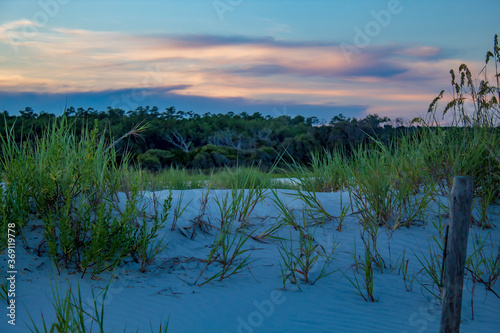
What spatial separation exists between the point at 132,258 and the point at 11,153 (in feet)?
5.31

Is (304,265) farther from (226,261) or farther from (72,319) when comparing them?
(72,319)

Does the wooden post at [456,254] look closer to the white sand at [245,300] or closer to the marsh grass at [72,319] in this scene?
the white sand at [245,300]

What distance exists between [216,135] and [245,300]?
20.9m

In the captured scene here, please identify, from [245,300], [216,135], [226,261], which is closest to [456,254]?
[245,300]

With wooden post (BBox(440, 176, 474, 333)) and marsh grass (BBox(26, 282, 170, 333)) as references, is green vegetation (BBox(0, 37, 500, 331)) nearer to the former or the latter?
marsh grass (BBox(26, 282, 170, 333))

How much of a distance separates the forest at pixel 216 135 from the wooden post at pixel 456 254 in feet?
38.4

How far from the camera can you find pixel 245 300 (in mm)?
3559

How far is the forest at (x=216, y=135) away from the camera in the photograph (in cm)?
1811

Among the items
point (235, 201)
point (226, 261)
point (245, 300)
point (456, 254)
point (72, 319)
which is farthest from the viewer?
point (235, 201)

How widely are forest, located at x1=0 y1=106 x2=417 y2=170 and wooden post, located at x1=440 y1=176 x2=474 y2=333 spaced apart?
1171cm

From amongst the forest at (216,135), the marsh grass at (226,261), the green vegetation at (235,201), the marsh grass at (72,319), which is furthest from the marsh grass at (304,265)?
the forest at (216,135)

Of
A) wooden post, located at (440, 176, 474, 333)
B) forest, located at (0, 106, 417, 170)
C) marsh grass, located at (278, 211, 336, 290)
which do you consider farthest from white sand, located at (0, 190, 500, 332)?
forest, located at (0, 106, 417, 170)

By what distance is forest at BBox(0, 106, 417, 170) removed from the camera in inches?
713

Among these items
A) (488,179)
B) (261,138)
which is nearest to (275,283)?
(488,179)
